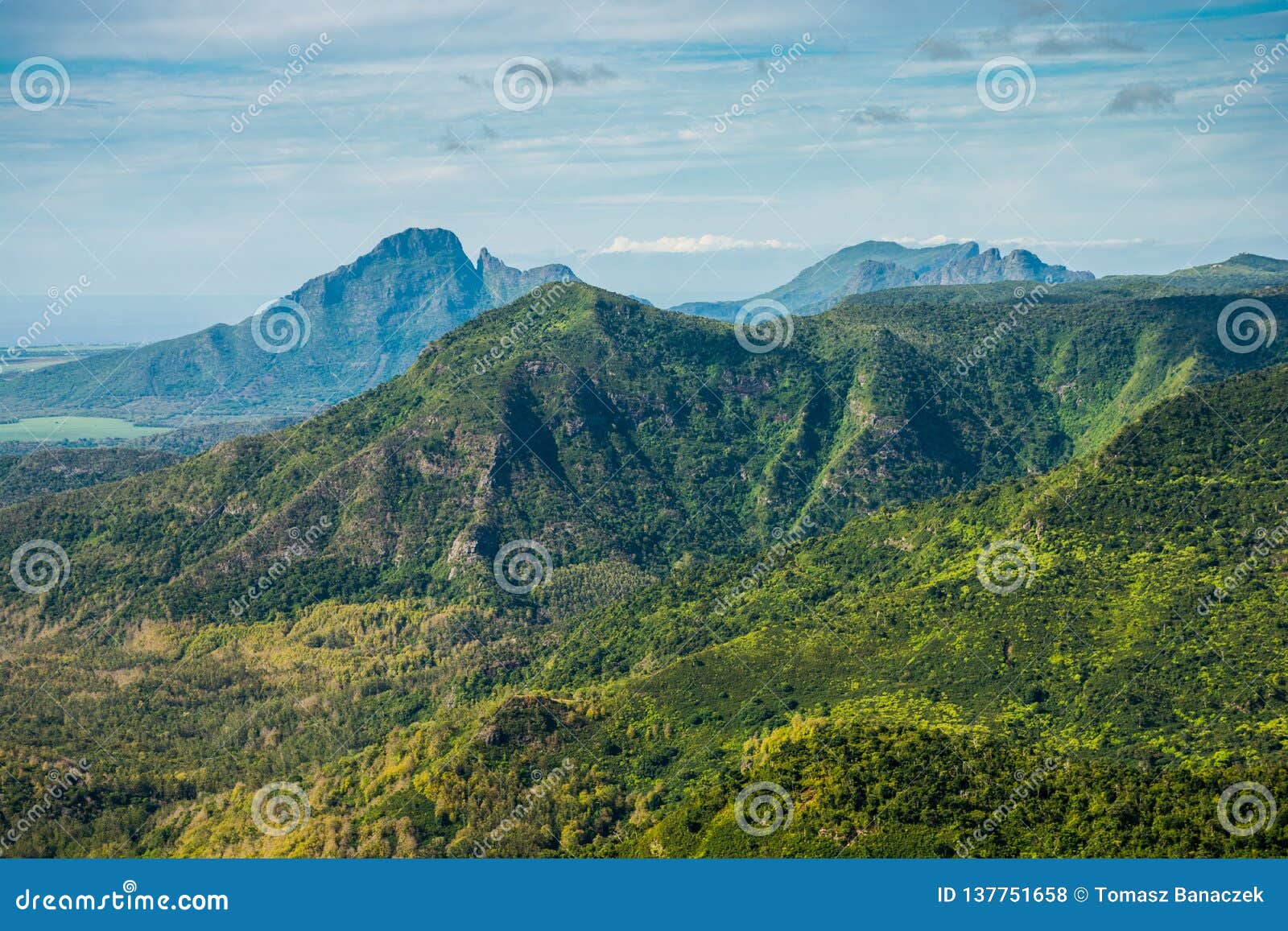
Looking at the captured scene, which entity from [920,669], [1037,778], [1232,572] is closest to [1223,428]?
[1232,572]

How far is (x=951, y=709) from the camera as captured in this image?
102 meters

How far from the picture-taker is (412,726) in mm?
122812

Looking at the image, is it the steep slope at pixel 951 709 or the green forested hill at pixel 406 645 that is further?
the green forested hill at pixel 406 645

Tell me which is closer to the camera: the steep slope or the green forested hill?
the steep slope

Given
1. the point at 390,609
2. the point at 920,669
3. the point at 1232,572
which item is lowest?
the point at 920,669

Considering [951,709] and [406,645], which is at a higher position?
[406,645]

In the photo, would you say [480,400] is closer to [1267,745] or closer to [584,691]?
[584,691]

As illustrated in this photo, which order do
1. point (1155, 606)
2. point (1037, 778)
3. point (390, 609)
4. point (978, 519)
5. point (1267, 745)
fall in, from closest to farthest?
point (1037, 778), point (1267, 745), point (1155, 606), point (978, 519), point (390, 609)

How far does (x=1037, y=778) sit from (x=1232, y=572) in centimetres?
4131

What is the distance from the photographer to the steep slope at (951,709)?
77750 mm

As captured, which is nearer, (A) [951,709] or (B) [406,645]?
(A) [951,709]

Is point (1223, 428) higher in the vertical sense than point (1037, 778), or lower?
higher

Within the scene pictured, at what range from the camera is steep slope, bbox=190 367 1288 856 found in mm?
77750

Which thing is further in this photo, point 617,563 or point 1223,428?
point 617,563
